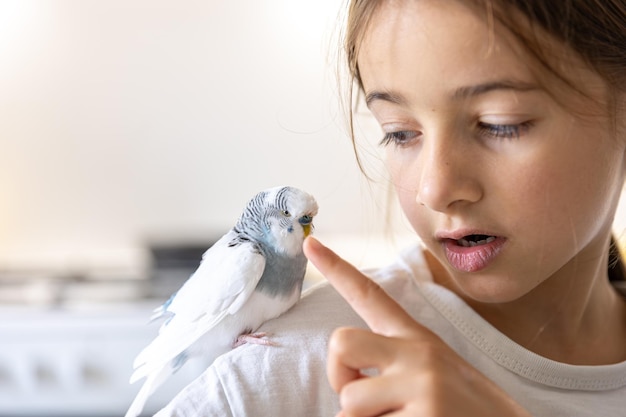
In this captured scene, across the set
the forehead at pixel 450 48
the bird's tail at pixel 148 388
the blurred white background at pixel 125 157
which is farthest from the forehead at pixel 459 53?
the blurred white background at pixel 125 157

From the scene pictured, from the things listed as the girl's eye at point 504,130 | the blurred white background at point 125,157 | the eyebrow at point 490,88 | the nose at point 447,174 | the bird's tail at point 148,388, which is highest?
the blurred white background at point 125,157

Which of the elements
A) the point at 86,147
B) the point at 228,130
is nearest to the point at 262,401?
the point at 228,130

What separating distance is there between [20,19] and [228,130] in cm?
48

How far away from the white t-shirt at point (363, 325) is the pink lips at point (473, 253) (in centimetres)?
11

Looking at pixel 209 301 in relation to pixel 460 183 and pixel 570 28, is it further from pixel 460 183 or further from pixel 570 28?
pixel 570 28

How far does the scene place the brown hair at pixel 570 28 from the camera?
50 cm

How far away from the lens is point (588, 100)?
1.76ft

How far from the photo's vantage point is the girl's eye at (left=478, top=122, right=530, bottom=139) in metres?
0.51

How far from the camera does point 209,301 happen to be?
1.58ft

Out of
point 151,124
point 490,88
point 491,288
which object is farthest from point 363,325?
point 151,124

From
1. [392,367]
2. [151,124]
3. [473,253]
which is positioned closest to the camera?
[392,367]

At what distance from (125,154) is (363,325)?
977 mm

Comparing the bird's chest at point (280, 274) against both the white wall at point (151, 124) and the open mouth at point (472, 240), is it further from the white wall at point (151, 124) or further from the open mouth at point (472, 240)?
the white wall at point (151, 124)

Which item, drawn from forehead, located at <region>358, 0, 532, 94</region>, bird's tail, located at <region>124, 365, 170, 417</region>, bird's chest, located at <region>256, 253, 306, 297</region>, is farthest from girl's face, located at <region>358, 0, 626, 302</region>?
bird's tail, located at <region>124, 365, 170, 417</region>
